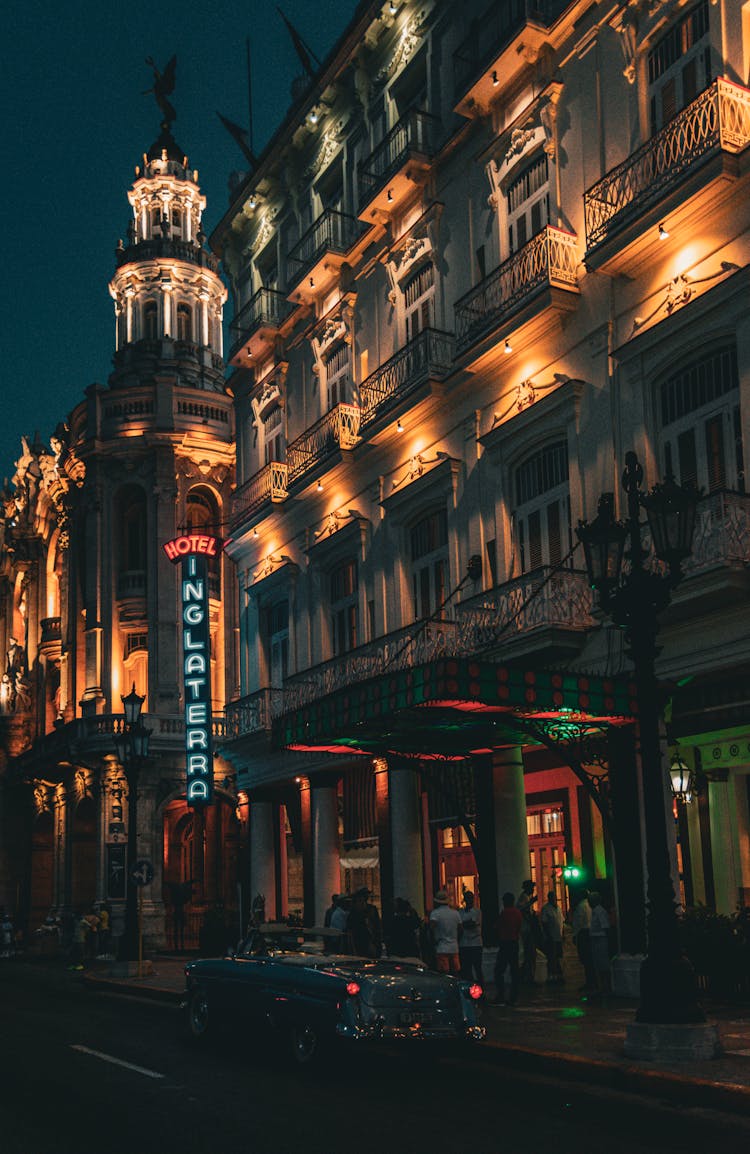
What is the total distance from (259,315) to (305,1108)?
Result: 24371 millimetres

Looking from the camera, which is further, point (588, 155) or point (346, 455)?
point (346, 455)

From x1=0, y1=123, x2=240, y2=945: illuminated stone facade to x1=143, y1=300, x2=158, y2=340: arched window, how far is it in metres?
0.06

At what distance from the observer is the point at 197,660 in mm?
37500

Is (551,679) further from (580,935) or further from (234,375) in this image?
(234,375)

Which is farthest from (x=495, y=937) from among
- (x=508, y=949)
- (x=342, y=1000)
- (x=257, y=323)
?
(x=257, y=323)

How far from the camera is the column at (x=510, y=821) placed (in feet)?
70.4

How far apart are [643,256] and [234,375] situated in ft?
59.3

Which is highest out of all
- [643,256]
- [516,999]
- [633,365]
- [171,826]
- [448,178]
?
[448,178]

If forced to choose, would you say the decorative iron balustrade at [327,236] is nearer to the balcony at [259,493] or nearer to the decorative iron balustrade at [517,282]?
the balcony at [259,493]

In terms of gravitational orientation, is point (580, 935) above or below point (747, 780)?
below

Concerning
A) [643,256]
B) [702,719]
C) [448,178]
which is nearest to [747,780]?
[702,719]

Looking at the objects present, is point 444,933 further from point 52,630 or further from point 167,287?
point 167,287

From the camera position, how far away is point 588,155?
787 inches

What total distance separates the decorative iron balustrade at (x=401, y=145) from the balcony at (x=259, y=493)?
679 cm
